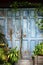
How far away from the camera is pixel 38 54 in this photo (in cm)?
931

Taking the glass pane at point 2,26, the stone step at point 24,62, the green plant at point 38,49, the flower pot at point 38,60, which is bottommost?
the stone step at point 24,62

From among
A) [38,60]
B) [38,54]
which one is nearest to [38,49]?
[38,54]

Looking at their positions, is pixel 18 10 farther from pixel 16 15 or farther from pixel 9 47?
pixel 9 47

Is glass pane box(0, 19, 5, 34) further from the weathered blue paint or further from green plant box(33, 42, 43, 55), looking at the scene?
green plant box(33, 42, 43, 55)

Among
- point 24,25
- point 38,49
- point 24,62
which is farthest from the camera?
point 24,25

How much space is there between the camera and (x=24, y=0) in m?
9.83

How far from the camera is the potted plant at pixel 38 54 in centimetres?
911

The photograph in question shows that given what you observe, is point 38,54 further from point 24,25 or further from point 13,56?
point 24,25

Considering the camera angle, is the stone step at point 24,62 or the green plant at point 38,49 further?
the stone step at point 24,62

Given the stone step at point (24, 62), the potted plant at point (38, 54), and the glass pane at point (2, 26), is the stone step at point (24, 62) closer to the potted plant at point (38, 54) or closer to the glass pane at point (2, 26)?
the potted plant at point (38, 54)

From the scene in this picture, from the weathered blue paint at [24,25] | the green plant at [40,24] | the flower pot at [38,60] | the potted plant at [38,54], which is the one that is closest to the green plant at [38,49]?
the potted plant at [38,54]

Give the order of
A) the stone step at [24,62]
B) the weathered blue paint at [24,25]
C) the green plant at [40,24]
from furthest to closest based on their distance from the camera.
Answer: the weathered blue paint at [24,25]
the green plant at [40,24]
the stone step at [24,62]

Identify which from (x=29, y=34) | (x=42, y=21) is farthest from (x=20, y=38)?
(x=42, y=21)

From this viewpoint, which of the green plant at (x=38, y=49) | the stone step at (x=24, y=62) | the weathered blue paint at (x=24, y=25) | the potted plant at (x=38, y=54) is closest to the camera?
the potted plant at (x=38, y=54)
